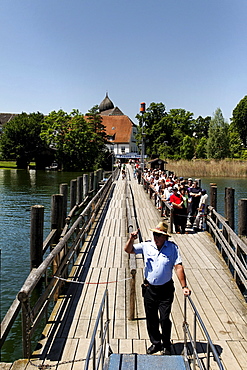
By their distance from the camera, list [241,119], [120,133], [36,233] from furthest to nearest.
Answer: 1. [120,133]
2. [241,119]
3. [36,233]

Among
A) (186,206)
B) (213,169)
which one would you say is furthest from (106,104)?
(186,206)

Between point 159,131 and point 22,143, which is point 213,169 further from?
point 22,143

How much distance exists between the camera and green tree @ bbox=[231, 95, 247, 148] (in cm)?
8544

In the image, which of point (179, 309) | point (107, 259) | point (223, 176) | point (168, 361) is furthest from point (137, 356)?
point (223, 176)

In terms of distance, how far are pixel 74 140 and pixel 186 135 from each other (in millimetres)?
27587

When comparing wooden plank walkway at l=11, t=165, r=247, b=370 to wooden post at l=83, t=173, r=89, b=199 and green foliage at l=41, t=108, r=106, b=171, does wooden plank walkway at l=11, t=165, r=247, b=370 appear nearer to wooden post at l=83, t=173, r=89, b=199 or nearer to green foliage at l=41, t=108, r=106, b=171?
wooden post at l=83, t=173, r=89, b=199

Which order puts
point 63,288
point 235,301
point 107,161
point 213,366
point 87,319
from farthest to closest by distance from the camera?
point 107,161 → point 63,288 → point 235,301 → point 87,319 → point 213,366

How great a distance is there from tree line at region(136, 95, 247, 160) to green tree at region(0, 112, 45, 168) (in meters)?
20.0

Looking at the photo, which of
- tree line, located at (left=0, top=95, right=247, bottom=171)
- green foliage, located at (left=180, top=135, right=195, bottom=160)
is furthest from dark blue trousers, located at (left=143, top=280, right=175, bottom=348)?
green foliage, located at (left=180, top=135, right=195, bottom=160)

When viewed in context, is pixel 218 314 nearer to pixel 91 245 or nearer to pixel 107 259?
pixel 107 259

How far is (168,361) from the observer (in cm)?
418

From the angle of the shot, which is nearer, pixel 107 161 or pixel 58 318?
pixel 58 318

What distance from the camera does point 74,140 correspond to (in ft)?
211

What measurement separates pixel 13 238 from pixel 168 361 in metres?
13.1
